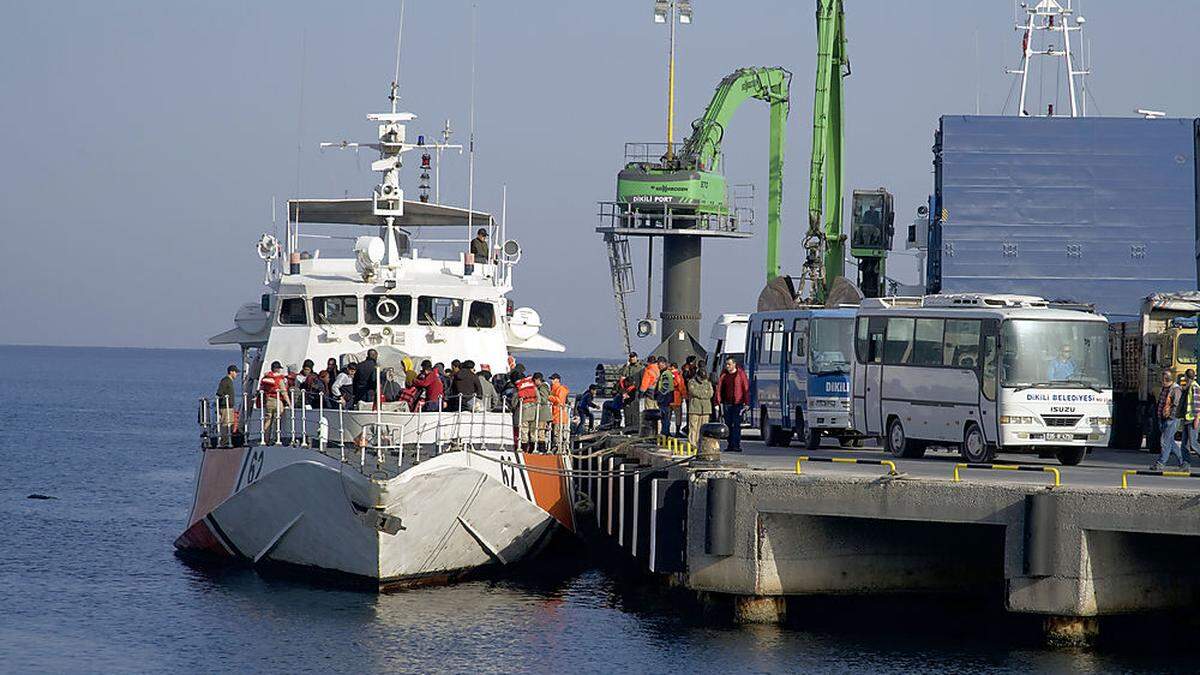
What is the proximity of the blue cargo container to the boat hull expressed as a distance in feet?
65.8

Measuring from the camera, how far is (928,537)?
24.5 metres

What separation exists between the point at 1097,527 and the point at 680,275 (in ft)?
139

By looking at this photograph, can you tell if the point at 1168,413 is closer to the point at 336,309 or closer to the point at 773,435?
the point at 773,435

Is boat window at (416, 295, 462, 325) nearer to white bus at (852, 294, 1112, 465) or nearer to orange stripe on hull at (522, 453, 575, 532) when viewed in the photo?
orange stripe on hull at (522, 453, 575, 532)

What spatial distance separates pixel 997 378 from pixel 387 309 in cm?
998

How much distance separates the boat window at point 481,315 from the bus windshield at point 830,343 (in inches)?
215

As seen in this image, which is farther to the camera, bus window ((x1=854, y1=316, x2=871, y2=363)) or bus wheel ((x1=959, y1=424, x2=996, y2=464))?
bus window ((x1=854, y1=316, x2=871, y2=363))

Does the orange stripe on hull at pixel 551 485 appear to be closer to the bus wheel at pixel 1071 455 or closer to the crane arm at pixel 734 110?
the bus wheel at pixel 1071 455

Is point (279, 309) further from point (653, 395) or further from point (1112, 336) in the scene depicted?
point (1112, 336)

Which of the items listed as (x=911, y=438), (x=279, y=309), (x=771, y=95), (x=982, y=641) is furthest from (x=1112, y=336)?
(x=771, y=95)

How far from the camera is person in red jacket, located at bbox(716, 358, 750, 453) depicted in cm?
2884

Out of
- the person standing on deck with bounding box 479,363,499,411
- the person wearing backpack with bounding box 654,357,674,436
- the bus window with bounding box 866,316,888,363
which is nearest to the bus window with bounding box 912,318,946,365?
the bus window with bounding box 866,316,888,363

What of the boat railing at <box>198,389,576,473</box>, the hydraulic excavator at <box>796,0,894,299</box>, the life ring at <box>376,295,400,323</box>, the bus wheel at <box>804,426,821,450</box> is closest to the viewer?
the boat railing at <box>198,389,576,473</box>

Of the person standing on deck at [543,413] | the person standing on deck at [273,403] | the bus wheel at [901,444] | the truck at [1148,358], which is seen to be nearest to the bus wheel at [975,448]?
the bus wheel at [901,444]
